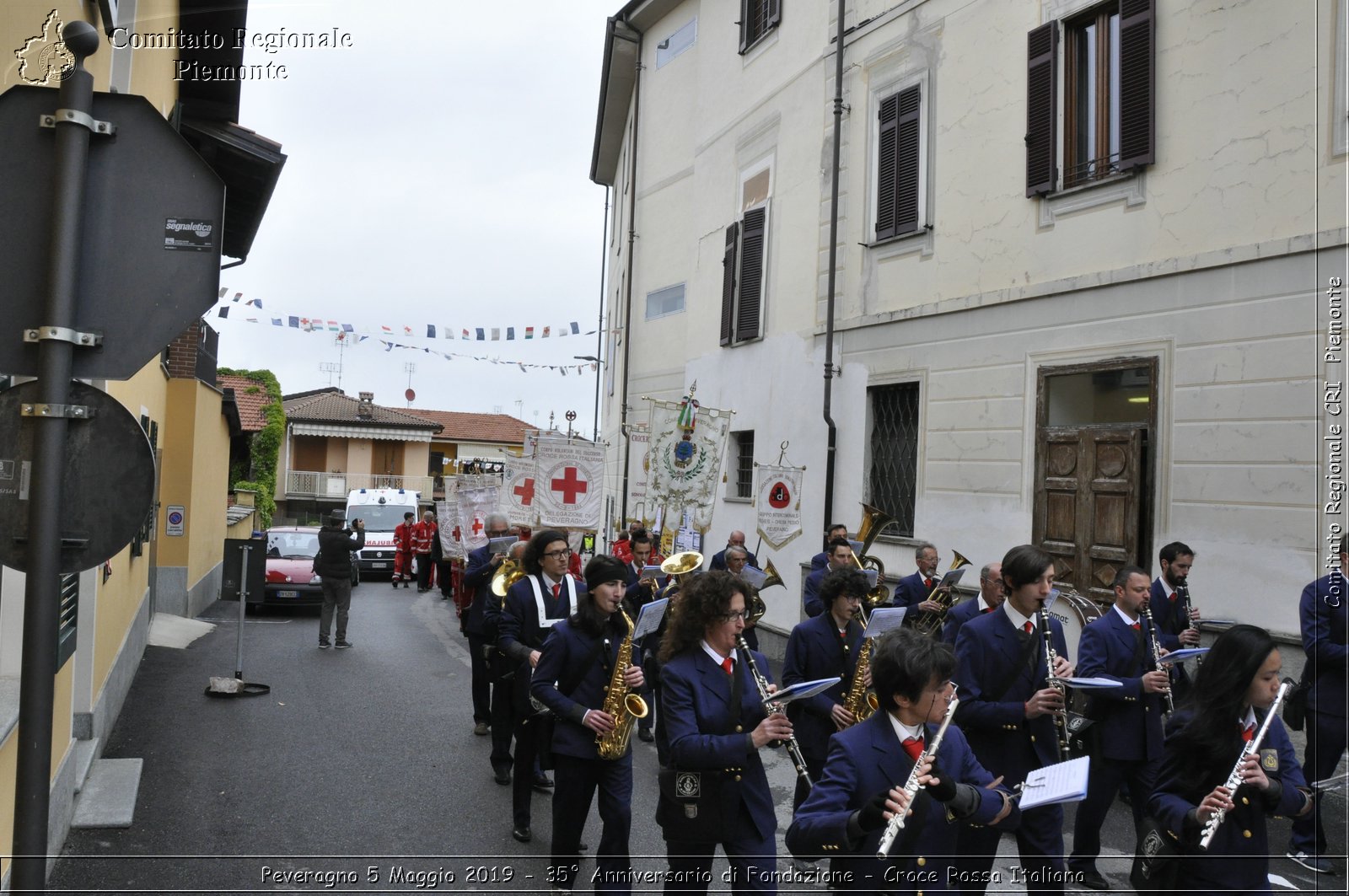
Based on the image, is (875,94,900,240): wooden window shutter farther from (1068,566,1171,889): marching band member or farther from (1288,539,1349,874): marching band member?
(1068,566,1171,889): marching band member

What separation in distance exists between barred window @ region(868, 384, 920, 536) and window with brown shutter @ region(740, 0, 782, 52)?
674 centimetres

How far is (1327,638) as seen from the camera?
23.3ft

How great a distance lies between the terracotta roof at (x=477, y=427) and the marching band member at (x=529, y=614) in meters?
62.6

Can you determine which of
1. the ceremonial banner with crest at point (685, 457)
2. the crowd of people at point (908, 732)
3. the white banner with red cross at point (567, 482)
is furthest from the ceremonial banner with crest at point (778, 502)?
the crowd of people at point (908, 732)

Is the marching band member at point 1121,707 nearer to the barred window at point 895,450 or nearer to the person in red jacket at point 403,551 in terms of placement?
the barred window at point 895,450

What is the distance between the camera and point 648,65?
2341cm

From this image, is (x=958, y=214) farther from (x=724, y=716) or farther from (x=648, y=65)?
(x=648, y=65)

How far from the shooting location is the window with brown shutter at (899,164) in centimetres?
1309

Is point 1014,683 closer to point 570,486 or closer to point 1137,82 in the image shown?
point 1137,82

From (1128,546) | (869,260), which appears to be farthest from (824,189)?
(1128,546)

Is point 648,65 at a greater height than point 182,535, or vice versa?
point 648,65

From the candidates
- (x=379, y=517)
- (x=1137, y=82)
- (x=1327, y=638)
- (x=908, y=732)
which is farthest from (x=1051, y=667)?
(x=379, y=517)

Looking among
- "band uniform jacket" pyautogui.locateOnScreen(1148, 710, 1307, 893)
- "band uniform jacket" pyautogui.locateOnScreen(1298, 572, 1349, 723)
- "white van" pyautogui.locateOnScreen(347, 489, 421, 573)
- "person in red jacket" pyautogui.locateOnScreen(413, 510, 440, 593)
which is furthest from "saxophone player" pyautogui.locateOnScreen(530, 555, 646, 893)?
"white van" pyautogui.locateOnScreen(347, 489, 421, 573)

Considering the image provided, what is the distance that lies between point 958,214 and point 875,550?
4.23 meters
